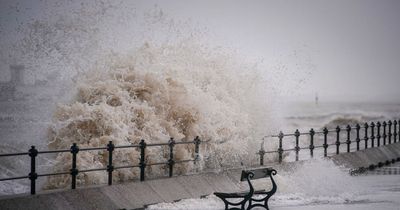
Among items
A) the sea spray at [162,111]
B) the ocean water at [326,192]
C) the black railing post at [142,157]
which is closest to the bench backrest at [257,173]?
the ocean water at [326,192]

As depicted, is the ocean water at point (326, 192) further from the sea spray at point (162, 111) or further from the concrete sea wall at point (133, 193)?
the sea spray at point (162, 111)

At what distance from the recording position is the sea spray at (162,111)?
14805 millimetres

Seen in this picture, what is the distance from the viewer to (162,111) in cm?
1645

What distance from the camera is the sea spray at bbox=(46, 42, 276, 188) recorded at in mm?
14805

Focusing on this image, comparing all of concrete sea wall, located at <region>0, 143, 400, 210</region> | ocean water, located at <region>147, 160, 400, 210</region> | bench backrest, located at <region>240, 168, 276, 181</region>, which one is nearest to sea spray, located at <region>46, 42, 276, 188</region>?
concrete sea wall, located at <region>0, 143, 400, 210</region>

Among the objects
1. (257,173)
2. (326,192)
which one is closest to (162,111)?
(326,192)

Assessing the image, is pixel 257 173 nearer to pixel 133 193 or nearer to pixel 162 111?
pixel 133 193

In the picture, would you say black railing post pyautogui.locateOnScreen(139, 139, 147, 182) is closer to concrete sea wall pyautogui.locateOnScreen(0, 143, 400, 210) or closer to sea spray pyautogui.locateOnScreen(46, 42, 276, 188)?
concrete sea wall pyautogui.locateOnScreen(0, 143, 400, 210)

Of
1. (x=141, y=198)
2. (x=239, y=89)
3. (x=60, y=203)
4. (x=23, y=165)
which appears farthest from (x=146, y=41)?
(x=60, y=203)

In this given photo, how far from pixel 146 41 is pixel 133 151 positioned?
561 centimetres

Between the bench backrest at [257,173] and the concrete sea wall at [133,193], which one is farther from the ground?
the bench backrest at [257,173]

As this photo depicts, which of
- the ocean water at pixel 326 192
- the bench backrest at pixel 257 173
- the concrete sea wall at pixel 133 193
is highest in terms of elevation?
the bench backrest at pixel 257 173

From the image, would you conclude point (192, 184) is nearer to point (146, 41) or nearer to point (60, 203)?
point (60, 203)

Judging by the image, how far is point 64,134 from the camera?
50.0ft
